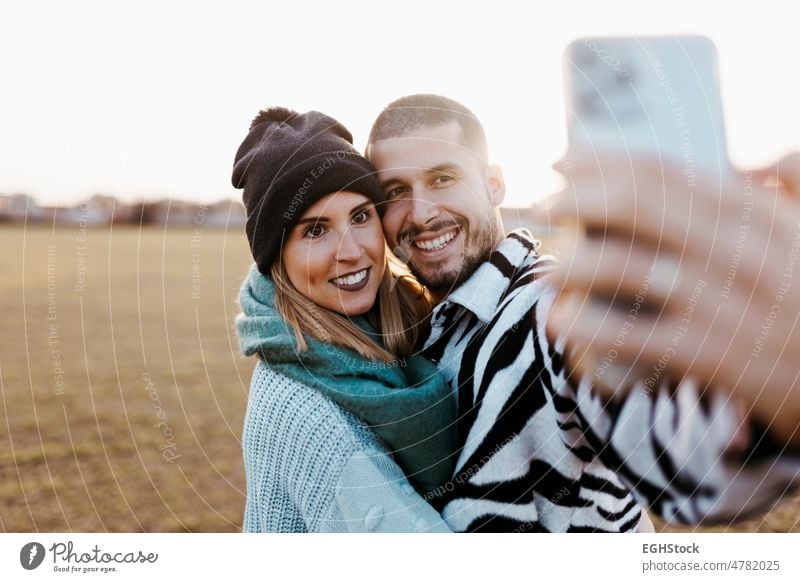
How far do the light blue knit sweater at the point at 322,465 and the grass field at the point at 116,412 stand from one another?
0.34 metres

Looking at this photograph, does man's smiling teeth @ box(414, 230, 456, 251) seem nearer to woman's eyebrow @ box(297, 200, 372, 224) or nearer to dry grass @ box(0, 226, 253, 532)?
woman's eyebrow @ box(297, 200, 372, 224)

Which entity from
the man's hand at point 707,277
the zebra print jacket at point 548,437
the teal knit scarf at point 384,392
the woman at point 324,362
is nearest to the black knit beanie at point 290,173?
the woman at point 324,362

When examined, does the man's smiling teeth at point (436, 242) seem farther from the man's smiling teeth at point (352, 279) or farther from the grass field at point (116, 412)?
the grass field at point (116, 412)

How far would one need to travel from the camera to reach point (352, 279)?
86 centimetres

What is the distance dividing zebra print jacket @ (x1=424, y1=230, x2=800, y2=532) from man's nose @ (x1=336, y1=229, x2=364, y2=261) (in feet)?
0.46

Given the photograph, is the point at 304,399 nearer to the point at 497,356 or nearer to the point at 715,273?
the point at 497,356

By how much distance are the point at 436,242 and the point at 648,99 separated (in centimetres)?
35

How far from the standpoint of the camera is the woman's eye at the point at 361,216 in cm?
84

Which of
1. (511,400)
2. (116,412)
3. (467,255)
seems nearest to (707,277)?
(511,400)

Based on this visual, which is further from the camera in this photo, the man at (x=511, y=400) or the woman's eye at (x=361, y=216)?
the woman's eye at (x=361, y=216)

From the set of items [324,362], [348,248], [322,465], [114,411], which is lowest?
[114,411]

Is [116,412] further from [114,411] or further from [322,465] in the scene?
[322,465]
